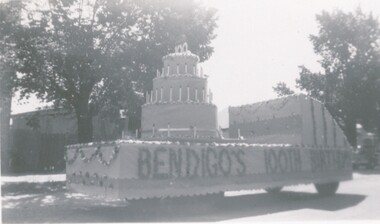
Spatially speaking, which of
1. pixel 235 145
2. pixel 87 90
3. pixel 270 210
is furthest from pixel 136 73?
pixel 270 210

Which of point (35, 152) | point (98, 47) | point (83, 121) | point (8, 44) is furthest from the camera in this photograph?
point (35, 152)

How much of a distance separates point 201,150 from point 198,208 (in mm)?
1787

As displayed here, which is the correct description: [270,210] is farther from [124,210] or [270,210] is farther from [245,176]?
[124,210]

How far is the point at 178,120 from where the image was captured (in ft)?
42.7

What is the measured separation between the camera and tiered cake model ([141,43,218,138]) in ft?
42.7

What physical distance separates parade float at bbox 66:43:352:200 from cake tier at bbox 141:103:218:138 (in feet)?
0.12

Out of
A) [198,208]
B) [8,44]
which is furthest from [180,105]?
[8,44]

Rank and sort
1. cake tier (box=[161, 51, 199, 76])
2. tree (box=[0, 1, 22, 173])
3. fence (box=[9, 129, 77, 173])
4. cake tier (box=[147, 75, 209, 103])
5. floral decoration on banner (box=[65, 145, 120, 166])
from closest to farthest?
floral decoration on banner (box=[65, 145, 120, 166]), cake tier (box=[147, 75, 209, 103]), cake tier (box=[161, 51, 199, 76]), tree (box=[0, 1, 22, 173]), fence (box=[9, 129, 77, 173])

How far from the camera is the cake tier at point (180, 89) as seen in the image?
1357cm

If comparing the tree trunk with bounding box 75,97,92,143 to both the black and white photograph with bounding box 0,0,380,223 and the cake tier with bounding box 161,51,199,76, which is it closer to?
the black and white photograph with bounding box 0,0,380,223

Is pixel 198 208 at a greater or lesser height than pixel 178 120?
lesser

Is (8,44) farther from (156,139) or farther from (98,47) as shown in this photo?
(156,139)

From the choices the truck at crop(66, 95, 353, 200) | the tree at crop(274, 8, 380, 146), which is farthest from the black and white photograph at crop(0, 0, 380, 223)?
the tree at crop(274, 8, 380, 146)

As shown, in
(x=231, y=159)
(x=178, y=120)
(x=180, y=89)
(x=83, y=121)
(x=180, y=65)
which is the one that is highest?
(x=180, y=65)
